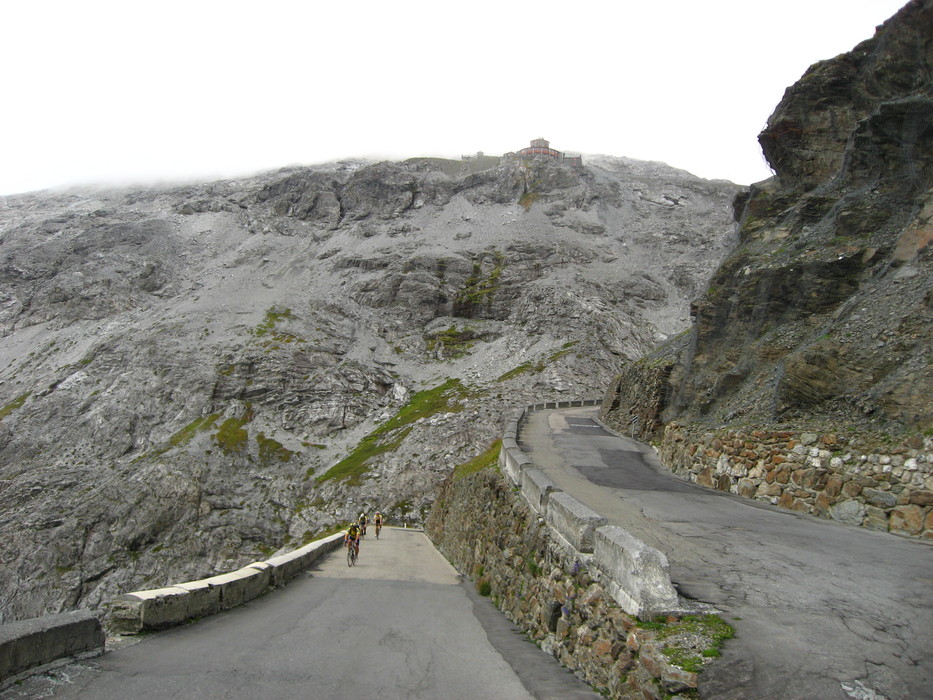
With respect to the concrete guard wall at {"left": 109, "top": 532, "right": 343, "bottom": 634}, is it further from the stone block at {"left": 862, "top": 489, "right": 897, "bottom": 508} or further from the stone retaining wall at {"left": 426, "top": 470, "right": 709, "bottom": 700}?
the stone block at {"left": 862, "top": 489, "right": 897, "bottom": 508}

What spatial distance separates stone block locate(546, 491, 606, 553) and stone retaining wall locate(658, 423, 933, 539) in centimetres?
540

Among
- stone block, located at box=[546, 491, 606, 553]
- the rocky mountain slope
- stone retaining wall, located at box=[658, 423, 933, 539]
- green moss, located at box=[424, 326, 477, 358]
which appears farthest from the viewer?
green moss, located at box=[424, 326, 477, 358]

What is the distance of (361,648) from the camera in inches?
340

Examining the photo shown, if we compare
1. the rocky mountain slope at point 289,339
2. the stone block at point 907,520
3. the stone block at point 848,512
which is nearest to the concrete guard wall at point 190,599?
the stone block at point 848,512

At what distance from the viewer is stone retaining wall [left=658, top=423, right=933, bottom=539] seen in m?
9.44

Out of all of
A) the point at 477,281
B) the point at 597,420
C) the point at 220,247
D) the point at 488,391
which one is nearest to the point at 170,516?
the point at 488,391

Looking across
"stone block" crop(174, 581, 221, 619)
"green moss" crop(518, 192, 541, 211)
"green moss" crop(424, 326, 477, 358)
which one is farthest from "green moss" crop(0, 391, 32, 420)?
"green moss" crop(518, 192, 541, 211)

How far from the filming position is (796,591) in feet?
21.4

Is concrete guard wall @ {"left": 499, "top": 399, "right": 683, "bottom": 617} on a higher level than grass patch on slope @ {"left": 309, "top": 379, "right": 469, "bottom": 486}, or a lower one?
higher

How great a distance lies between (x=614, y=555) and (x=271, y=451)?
51.3 meters

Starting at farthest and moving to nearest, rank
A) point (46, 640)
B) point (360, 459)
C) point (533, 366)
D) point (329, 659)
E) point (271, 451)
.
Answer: point (533, 366), point (271, 451), point (360, 459), point (329, 659), point (46, 640)

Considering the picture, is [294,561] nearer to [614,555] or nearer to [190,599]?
[190,599]

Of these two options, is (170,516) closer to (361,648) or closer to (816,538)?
(361,648)

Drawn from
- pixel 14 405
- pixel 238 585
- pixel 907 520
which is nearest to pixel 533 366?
pixel 238 585
